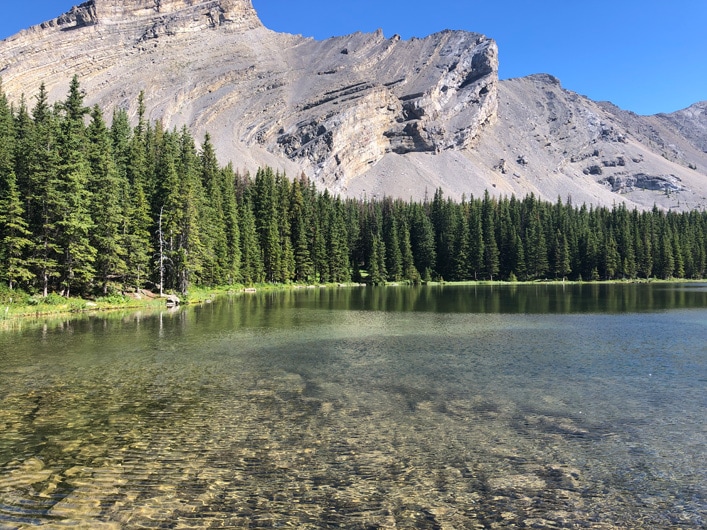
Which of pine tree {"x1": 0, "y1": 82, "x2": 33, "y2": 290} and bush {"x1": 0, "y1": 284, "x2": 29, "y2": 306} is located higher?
pine tree {"x1": 0, "y1": 82, "x2": 33, "y2": 290}

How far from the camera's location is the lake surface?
859 centimetres

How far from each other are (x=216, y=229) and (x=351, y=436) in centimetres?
6733

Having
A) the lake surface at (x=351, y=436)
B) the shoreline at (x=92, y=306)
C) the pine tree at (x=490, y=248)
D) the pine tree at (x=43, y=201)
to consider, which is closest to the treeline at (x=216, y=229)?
the pine tree at (x=43, y=201)

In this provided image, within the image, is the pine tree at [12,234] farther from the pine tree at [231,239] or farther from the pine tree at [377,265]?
the pine tree at [377,265]

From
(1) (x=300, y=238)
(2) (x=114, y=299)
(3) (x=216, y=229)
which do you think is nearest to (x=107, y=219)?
(2) (x=114, y=299)

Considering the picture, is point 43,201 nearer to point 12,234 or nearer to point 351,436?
point 12,234

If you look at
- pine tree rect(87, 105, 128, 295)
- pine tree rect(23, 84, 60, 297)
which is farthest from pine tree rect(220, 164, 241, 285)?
pine tree rect(23, 84, 60, 297)

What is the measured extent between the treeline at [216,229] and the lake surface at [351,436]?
878 inches

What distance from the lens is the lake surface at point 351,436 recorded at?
28.2ft

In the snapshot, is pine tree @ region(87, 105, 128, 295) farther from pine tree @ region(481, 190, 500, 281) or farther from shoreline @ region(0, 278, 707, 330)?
pine tree @ region(481, 190, 500, 281)

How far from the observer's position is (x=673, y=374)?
19.6 meters

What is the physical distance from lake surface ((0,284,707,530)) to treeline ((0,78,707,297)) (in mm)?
22297

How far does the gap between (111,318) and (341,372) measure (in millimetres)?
26470

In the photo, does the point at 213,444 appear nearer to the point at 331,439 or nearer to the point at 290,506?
the point at 331,439
